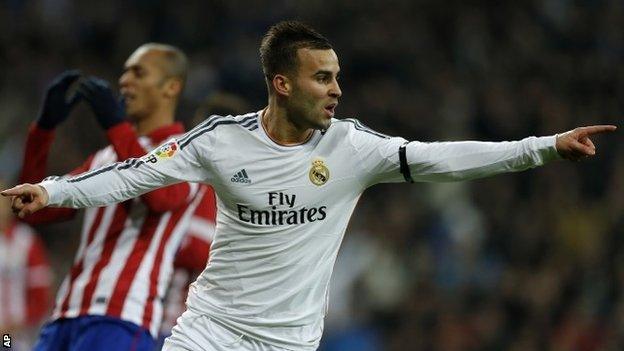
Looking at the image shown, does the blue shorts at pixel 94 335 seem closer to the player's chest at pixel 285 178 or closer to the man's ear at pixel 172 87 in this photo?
the player's chest at pixel 285 178

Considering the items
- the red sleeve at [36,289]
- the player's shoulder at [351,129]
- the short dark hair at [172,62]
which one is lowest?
the red sleeve at [36,289]

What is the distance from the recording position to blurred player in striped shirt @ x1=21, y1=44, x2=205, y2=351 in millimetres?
5828

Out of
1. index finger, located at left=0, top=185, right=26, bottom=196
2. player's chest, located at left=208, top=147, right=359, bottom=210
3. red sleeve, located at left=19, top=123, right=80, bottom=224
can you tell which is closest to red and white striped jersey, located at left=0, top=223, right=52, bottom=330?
red sleeve, located at left=19, top=123, right=80, bottom=224

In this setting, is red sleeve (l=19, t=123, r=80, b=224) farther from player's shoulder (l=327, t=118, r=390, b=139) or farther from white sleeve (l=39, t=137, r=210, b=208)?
player's shoulder (l=327, t=118, r=390, b=139)

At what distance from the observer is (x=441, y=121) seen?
11.9 meters

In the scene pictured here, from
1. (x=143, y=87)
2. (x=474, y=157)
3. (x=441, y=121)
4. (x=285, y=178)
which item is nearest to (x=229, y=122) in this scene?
(x=285, y=178)

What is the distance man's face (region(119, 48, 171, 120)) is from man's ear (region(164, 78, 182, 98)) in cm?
2

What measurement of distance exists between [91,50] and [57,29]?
472 mm

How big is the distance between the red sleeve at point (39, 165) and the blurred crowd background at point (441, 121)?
4.18 m

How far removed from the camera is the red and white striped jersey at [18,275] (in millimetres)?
8555

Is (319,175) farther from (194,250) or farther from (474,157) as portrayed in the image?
(194,250)

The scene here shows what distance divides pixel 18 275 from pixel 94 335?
10.1ft

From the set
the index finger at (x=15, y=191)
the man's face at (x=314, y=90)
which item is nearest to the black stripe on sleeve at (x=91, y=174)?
the index finger at (x=15, y=191)

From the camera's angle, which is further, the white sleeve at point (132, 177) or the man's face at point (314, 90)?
the man's face at point (314, 90)
